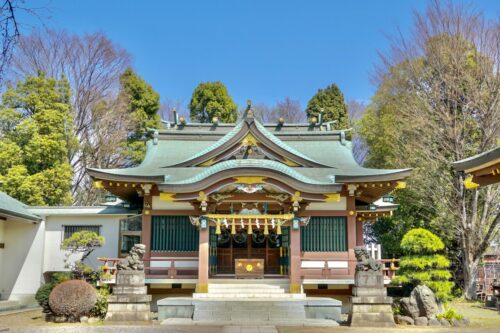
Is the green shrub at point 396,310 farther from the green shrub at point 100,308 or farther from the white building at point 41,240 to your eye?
the white building at point 41,240

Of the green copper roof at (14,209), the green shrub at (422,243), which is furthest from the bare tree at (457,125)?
the green copper roof at (14,209)

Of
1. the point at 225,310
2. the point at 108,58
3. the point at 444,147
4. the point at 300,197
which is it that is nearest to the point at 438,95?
the point at 444,147

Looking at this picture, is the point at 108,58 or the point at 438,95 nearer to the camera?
the point at 438,95

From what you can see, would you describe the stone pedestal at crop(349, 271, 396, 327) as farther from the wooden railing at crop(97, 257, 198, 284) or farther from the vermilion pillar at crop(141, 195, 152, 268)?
the vermilion pillar at crop(141, 195, 152, 268)

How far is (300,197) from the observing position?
16.0 metres

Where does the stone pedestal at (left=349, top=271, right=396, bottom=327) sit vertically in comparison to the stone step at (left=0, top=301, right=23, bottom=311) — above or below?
above

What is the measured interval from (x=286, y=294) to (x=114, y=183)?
23.5 ft

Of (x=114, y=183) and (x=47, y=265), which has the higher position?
(x=114, y=183)

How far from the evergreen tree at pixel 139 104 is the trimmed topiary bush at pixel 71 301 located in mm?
20349

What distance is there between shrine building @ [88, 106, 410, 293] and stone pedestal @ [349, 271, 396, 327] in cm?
303

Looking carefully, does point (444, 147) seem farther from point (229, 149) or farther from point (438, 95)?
point (229, 149)

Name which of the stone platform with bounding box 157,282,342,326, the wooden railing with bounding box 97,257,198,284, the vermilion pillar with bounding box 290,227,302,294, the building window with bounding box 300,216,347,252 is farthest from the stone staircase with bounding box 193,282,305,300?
the building window with bounding box 300,216,347,252

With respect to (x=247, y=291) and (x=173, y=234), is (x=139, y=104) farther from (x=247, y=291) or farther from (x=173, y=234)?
(x=247, y=291)

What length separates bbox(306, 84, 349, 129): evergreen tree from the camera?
35.9 m
